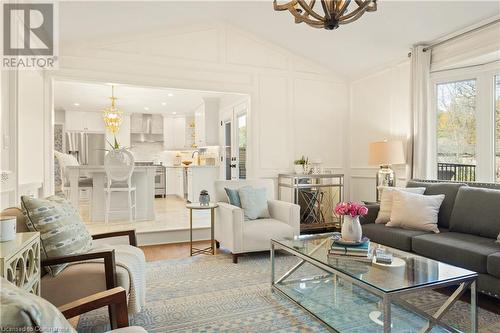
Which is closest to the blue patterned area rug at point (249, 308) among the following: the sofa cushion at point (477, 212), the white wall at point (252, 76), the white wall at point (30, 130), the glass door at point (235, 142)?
the sofa cushion at point (477, 212)

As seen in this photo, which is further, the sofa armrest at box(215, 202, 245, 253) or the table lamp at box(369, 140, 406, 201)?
the table lamp at box(369, 140, 406, 201)

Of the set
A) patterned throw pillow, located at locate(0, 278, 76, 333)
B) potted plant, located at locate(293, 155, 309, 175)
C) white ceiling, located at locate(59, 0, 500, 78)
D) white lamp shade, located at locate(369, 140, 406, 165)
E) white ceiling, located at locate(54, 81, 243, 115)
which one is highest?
white ceiling, located at locate(59, 0, 500, 78)

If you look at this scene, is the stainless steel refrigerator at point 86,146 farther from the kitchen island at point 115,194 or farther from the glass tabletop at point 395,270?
the glass tabletop at point 395,270

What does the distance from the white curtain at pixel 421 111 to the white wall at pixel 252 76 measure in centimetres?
150

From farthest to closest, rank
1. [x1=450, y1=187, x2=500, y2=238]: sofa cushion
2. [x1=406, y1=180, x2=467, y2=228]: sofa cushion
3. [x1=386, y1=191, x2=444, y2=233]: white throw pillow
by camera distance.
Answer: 1. [x1=406, y1=180, x2=467, y2=228]: sofa cushion
2. [x1=386, y1=191, x2=444, y2=233]: white throw pillow
3. [x1=450, y1=187, x2=500, y2=238]: sofa cushion

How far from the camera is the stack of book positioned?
7.36ft

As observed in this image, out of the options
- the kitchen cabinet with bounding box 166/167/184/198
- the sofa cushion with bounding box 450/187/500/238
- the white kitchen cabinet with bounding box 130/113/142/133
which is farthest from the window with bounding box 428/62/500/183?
the white kitchen cabinet with bounding box 130/113/142/133

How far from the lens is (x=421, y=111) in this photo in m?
4.05

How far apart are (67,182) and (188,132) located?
15.0ft

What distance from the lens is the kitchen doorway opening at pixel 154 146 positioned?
539 centimetres

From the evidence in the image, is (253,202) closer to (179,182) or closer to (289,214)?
(289,214)

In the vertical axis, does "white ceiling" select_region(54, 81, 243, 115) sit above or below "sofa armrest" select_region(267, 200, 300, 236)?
above

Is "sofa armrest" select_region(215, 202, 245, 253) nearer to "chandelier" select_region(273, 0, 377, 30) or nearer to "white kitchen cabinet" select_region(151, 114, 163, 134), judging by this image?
"chandelier" select_region(273, 0, 377, 30)

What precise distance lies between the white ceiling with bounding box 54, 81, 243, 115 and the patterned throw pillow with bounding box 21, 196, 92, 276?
13.9 feet
